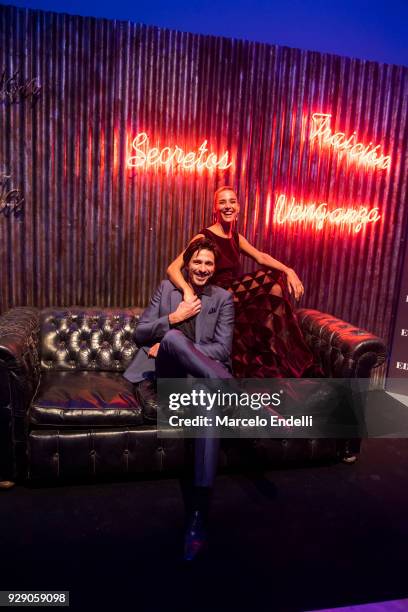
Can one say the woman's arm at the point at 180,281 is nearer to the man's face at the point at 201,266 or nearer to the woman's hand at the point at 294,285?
the man's face at the point at 201,266

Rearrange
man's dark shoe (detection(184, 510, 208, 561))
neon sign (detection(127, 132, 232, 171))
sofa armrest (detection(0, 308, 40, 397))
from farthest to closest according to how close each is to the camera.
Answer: neon sign (detection(127, 132, 232, 171))
sofa armrest (detection(0, 308, 40, 397))
man's dark shoe (detection(184, 510, 208, 561))

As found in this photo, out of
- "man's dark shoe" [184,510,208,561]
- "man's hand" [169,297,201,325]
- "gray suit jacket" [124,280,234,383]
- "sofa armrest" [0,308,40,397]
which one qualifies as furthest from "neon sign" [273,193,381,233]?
"man's dark shoe" [184,510,208,561]

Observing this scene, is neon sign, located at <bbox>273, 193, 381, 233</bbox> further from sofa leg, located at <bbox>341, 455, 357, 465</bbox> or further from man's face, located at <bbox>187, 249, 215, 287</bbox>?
sofa leg, located at <bbox>341, 455, 357, 465</bbox>

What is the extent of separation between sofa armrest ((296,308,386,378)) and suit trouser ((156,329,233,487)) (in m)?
0.90

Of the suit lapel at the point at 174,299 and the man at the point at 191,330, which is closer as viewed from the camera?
the man at the point at 191,330

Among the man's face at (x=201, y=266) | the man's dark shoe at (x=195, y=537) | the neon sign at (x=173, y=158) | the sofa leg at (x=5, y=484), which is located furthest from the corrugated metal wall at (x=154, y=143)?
the man's dark shoe at (x=195, y=537)

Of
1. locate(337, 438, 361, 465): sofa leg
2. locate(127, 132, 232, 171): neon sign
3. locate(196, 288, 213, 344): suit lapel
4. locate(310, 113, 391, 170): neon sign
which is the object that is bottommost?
locate(337, 438, 361, 465): sofa leg

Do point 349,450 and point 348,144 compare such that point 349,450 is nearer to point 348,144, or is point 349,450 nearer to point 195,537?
point 195,537

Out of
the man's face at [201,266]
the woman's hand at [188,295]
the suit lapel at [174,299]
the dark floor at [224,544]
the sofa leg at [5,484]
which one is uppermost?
the man's face at [201,266]

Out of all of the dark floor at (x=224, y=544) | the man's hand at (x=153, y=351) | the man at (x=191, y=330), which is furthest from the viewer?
the man's hand at (x=153, y=351)

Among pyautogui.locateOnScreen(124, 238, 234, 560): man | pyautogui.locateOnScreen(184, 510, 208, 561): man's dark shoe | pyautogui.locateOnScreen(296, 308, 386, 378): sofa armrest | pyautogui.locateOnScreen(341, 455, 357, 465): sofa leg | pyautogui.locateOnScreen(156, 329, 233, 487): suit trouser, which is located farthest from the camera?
pyautogui.locateOnScreen(341, 455, 357, 465): sofa leg

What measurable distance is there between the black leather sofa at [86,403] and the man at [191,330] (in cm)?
29

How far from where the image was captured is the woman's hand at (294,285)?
321 cm

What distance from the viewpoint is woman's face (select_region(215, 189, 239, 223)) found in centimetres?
341
